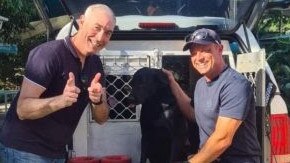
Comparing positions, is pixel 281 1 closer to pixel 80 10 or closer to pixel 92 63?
pixel 80 10

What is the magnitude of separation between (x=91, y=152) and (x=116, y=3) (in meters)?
1.16

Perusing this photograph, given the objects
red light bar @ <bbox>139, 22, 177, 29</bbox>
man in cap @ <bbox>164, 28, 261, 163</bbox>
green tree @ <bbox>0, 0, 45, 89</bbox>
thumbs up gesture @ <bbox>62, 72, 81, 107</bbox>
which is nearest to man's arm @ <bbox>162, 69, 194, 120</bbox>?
red light bar @ <bbox>139, 22, 177, 29</bbox>

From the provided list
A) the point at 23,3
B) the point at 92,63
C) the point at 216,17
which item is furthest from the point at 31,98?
the point at 23,3

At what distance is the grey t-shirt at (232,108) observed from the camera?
3285 millimetres

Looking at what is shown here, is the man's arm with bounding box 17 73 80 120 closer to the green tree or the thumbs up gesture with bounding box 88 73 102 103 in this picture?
the thumbs up gesture with bounding box 88 73 102 103

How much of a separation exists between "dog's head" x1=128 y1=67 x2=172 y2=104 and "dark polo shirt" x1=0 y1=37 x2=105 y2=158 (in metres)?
0.93

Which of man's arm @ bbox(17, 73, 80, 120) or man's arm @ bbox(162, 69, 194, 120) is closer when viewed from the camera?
man's arm @ bbox(17, 73, 80, 120)

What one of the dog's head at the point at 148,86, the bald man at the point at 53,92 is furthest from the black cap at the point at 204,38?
the dog's head at the point at 148,86

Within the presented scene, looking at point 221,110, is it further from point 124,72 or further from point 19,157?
point 19,157

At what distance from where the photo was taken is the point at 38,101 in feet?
9.52

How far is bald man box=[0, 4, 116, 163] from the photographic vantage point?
9.79 feet

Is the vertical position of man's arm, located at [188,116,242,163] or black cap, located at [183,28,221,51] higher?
black cap, located at [183,28,221,51]

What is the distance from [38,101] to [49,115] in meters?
0.19

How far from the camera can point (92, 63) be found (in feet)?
10.8
